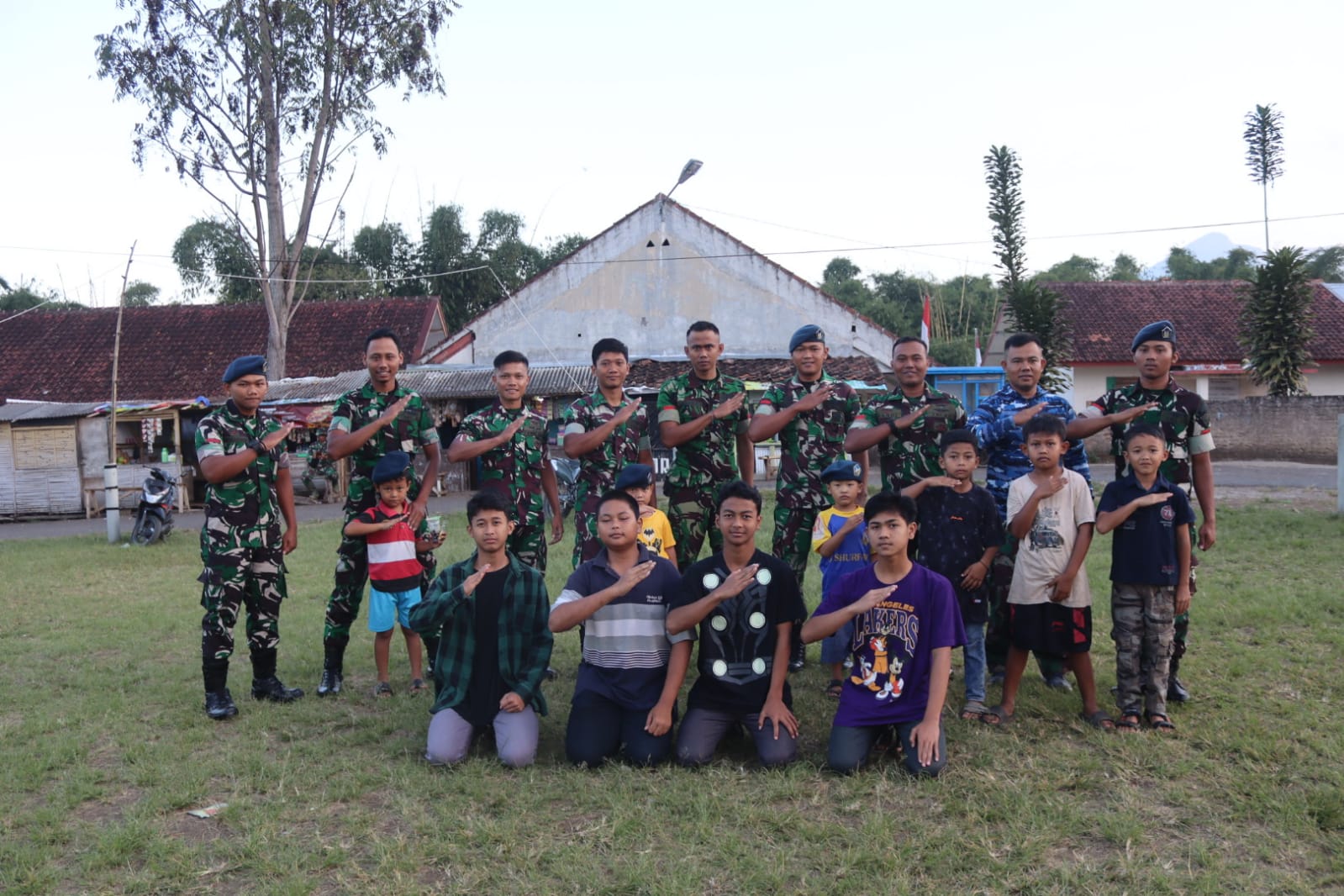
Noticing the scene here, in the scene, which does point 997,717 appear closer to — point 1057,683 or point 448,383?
point 1057,683

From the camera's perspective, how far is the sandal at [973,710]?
15.2 feet

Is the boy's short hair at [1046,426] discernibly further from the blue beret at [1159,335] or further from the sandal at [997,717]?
the sandal at [997,717]

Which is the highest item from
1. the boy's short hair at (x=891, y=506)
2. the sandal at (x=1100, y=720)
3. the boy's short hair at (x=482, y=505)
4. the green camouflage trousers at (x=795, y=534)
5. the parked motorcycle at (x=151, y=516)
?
the boy's short hair at (x=482, y=505)

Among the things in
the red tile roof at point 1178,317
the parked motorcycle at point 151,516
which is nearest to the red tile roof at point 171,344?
the parked motorcycle at point 151,516

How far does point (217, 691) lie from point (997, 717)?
3.93 m

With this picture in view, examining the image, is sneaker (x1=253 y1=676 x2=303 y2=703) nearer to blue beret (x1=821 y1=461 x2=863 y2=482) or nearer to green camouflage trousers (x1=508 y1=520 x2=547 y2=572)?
green camouflage trousers (x1=508 y1=520 x2=547 y2=572)

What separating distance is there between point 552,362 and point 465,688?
16.2 m

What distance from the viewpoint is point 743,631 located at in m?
4.32

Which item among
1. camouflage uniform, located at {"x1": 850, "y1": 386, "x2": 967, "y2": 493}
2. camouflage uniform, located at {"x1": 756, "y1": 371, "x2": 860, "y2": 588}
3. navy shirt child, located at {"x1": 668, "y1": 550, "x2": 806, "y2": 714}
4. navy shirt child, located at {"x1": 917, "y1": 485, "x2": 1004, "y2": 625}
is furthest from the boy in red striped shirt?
navy shirt child, located at {"x1": 917, "y1": 485, "x2": 1004, "y2": 625}

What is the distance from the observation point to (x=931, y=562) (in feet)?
15.8

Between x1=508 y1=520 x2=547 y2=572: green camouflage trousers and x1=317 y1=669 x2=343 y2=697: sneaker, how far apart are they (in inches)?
48.5

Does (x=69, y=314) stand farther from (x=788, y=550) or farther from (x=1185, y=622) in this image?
(x=1185, y=622)

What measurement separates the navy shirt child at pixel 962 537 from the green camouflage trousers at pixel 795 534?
29.9 inches

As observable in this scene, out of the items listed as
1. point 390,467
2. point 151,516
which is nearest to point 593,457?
point 390,467
